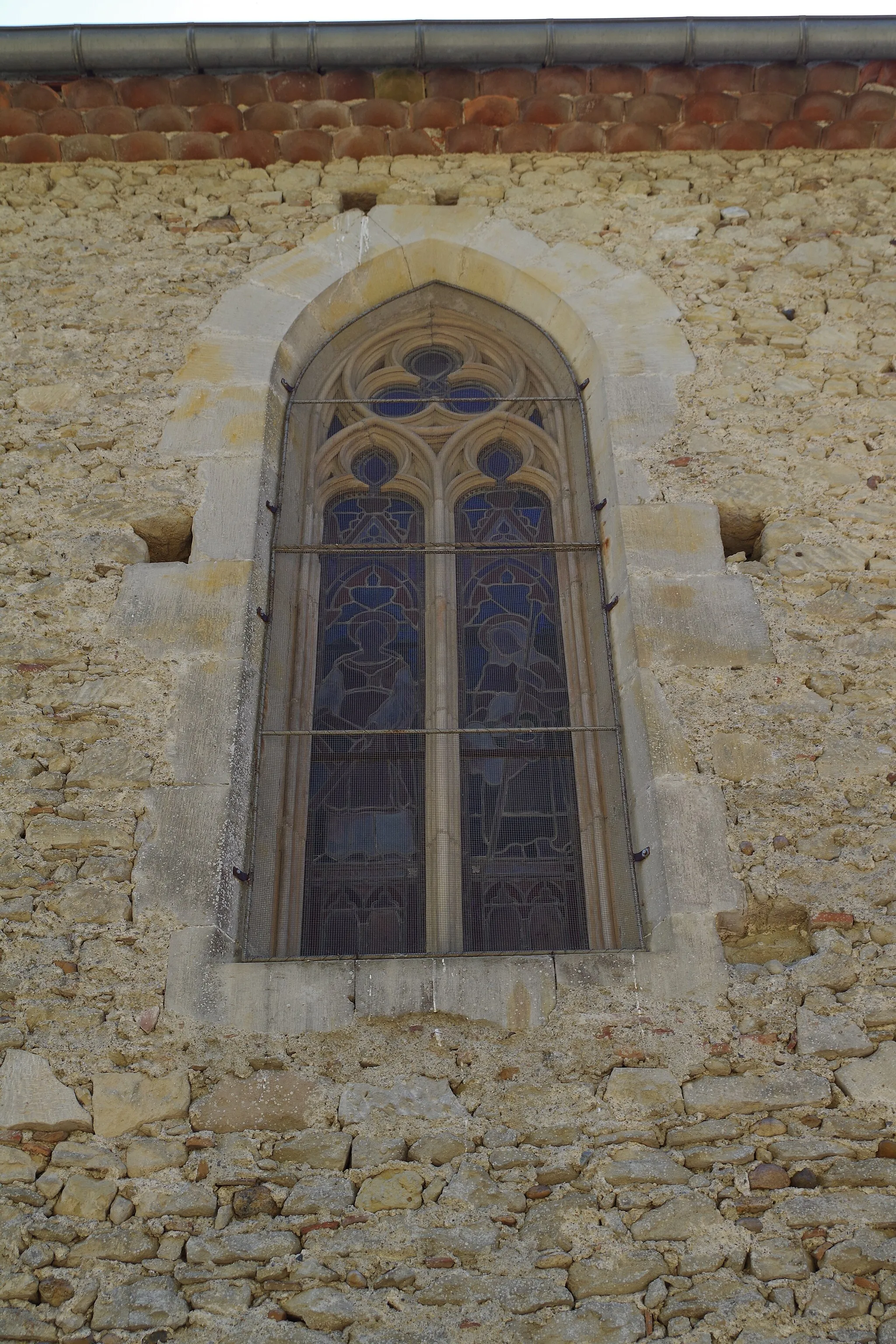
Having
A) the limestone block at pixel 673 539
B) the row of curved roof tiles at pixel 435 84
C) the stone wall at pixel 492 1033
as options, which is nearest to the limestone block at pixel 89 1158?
the stone wall at pixel 492 1033

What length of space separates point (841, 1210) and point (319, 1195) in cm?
119

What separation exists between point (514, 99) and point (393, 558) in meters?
2.21

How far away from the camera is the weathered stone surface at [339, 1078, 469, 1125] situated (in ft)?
10.4

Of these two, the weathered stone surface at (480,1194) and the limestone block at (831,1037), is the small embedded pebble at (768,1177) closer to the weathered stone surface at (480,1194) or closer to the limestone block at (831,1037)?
the limestone block at (831,1037)

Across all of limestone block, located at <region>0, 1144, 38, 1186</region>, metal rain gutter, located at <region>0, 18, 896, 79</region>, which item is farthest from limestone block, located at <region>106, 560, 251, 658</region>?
metal rain gutter, located at <region>0, 18, 896, 79</region>

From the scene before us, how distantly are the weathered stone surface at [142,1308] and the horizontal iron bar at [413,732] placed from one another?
172 cm

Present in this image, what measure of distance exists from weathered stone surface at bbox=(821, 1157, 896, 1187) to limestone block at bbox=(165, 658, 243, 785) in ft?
6.26

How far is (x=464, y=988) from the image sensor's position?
3.38 m

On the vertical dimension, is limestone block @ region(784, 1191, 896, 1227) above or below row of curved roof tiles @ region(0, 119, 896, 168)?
below

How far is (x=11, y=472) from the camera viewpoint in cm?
459

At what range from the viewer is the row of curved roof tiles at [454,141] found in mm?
5602

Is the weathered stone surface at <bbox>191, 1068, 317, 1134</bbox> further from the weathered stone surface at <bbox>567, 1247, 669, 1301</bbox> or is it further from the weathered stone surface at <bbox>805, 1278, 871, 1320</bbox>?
the weathered stone surface at <bbox>805, 1278, 871, 1320</bbox>

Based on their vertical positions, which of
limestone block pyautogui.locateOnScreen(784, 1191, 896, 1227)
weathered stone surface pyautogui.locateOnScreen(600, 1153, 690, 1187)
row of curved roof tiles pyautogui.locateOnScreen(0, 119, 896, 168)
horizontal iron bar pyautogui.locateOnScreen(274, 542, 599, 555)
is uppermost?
row of curved roof tiles pyautogui.locateOnScreen(0, 119, 896, 168)

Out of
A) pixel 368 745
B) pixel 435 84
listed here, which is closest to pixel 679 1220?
pixel 368 745
